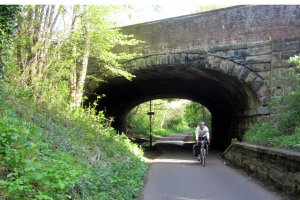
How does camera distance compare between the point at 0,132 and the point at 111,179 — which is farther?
the point at 111,179

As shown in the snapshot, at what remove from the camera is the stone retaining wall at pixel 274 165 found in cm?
625

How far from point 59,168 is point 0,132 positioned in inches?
39.9

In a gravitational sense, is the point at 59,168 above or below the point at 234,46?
below

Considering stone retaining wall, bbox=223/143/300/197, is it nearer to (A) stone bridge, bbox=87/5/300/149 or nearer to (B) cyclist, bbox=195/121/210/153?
(B) cyclist, bbox=195/121/210/153

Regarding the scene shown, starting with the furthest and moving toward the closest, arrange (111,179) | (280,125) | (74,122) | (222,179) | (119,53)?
(119,53) < (280,125) < (74,122) < (222,179) < (111,179)

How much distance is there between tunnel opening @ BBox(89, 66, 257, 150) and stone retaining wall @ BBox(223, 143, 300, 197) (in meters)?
4.43

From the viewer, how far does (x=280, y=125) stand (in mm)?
11211

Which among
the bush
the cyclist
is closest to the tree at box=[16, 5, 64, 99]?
the cyclist

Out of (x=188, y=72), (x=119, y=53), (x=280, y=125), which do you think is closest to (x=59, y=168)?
(x=280, y=125)

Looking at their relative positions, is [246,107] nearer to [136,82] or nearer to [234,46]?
[234,46]

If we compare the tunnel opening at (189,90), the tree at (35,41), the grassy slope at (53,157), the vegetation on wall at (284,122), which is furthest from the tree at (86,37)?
the vegetation on wall at (284,122)

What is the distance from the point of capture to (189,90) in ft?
71.2

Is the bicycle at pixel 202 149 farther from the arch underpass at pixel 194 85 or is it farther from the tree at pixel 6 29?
the tree at pixel 6 29

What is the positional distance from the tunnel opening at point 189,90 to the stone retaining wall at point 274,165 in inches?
174
